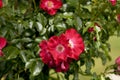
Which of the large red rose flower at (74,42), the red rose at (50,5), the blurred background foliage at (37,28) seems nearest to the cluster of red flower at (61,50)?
the large red rose flower at (74,42)

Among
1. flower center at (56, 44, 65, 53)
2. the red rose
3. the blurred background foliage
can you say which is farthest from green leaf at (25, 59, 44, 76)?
the red rose

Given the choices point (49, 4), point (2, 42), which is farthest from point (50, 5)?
point (2, 42)

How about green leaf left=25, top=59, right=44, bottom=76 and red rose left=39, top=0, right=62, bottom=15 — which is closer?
green leaf left=25, top=59, right=44, bottom=76

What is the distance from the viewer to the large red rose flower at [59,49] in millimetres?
1771

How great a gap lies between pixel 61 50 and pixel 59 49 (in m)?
0.01

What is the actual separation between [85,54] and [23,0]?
454 mm

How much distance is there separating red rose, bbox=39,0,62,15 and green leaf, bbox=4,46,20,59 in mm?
292

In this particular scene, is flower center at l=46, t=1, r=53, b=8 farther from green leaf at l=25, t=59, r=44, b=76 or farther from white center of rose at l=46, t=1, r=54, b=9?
green leaf at l=25, t=59, r=44, b=76

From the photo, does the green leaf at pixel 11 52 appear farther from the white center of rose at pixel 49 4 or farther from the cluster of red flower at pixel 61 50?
the white center of rose at pixel 49 4

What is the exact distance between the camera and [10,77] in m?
2.07

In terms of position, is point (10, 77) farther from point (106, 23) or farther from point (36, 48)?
point (106, 23)

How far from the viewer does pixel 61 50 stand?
1772 mm

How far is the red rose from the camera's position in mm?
2076

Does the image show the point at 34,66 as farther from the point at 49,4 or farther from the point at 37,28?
the point at 49,4
